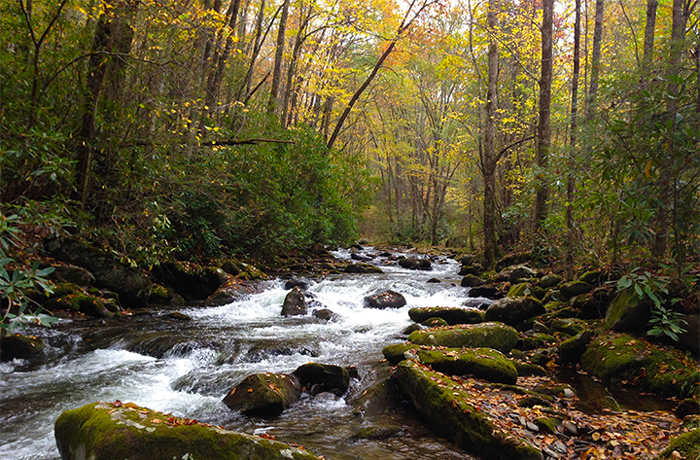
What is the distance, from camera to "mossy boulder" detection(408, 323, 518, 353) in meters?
6.69

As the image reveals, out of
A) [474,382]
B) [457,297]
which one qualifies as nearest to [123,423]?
[474,382]

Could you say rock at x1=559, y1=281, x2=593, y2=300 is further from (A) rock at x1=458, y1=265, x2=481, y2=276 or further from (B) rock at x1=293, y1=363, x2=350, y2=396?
(A) rock at x1=458, y1=265, x2=481, y2=276

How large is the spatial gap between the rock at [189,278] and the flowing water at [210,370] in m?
0.94

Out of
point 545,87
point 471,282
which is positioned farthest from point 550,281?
point 545,87

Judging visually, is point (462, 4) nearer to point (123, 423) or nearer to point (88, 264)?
point (88, 264)

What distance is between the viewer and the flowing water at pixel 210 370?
4.17m

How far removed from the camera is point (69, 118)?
6840 millimetres

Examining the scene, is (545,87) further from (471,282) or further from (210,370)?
(210,370)

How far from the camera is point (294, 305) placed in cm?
998

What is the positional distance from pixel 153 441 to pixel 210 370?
3.41 m

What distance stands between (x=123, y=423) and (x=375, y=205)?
36.5m

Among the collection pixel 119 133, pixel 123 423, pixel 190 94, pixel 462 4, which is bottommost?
pixel 123 423

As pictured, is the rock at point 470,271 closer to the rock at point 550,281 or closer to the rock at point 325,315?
the rock at point 550,281

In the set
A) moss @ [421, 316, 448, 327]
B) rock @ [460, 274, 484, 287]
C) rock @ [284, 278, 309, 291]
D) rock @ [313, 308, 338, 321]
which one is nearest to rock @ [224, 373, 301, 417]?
moss @ [421, 316, 448, 327]
